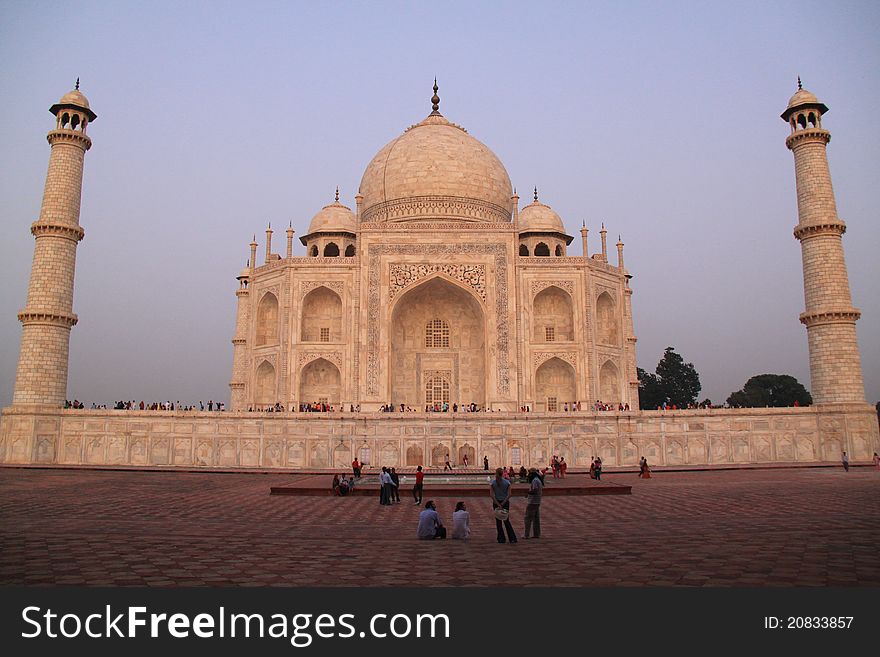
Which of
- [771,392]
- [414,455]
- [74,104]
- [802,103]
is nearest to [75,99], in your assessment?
[74,104]

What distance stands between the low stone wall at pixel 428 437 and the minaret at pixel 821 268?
124cm

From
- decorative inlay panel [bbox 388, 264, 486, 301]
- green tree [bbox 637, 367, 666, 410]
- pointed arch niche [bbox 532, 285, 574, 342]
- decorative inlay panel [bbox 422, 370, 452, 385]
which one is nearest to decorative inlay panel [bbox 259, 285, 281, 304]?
decorative inlay panel [bbox 388, 264, 486, 301]

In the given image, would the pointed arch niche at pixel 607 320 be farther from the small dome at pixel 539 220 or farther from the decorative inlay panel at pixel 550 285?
the small dome at pixel 539 220

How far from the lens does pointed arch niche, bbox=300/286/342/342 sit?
92.2 ft

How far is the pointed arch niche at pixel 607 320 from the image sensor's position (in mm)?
28906

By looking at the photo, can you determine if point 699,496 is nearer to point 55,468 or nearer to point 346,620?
point 346,620

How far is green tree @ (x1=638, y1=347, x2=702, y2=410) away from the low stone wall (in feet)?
89.5

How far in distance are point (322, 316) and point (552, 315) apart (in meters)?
9.32

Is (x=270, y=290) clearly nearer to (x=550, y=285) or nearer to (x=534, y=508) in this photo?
(x=550, y=285)

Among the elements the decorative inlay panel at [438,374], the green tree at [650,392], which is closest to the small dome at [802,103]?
the decorative inlay panel at [438,374]

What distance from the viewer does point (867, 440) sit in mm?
20812

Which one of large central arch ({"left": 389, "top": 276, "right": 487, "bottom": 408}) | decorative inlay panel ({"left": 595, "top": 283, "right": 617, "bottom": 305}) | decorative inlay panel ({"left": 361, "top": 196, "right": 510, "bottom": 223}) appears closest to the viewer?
large central arch ({"left": 389, "top": 276, "right": 487, "bottom": 408})

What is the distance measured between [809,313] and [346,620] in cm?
2211

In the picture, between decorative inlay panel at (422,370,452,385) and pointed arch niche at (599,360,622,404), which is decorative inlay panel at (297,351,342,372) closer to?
decorative inlay panel at (422,370,452,385)
